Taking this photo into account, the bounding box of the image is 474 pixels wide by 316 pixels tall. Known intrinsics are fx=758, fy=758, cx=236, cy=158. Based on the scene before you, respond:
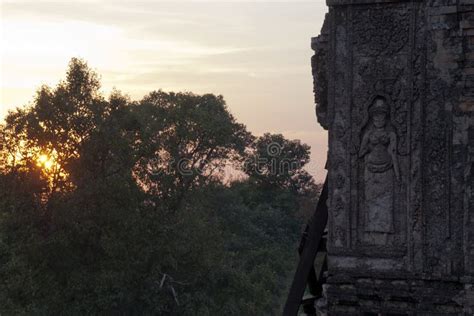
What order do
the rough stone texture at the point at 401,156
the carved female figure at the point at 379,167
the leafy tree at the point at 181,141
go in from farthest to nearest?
the leafy tree at the point at 181,141 < the carved female figure at the point at 379,167 < the rough stone texture at the point at 401,156

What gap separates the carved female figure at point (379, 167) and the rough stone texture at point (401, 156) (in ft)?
0.03

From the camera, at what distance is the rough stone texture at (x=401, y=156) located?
735cm

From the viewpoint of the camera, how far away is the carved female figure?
754 centimetres

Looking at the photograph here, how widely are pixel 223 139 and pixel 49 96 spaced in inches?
361

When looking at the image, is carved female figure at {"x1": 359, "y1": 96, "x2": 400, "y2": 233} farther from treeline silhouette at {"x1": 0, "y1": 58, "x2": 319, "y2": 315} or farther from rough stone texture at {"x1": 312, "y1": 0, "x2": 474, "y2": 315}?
treeline silhouette at {"x1": 0, "y1": 58, "x2": 319, "y2": 315}

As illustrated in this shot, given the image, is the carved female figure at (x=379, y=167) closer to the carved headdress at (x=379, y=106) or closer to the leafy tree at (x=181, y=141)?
the carved headdress at (x=379, y=106)

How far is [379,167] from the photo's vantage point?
759 cm

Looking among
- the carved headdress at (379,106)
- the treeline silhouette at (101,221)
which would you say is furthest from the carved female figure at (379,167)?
the treeline silhouette at (101,221)

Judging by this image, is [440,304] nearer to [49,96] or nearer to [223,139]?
[49,96]

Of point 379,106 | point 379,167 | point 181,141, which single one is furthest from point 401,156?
point 181,141

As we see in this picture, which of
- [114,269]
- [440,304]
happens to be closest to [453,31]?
[440,304]

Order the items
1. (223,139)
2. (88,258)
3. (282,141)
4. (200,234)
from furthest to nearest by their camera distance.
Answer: (282,141), (223,139), (200,234), (88,258)

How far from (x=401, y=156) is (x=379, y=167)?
0.80 feet

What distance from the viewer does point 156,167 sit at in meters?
23.2
